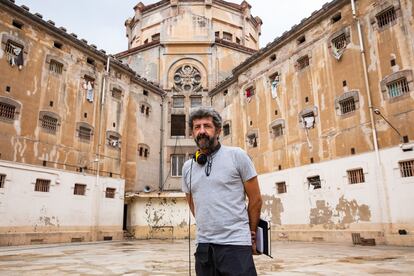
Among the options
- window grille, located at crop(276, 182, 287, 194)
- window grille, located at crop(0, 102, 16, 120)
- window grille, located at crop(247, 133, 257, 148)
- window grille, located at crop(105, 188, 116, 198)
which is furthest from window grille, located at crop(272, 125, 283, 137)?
window grille, located at crop(0, 102, 16, 120)

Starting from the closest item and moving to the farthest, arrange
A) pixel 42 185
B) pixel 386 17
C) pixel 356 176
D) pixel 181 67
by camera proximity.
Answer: pixel 386 17 < pixel 356 176 < pixel 42 185 < pixel 181 67

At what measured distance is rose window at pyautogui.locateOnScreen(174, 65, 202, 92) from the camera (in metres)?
30.4

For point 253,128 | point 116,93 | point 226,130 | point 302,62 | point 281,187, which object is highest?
point 302,62

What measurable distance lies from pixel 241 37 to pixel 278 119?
1928cm

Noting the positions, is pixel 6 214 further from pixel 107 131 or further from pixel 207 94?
pixel 207 94

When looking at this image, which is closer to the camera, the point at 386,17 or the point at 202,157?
the point at 202,157

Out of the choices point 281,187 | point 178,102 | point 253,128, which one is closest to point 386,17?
point 253,128

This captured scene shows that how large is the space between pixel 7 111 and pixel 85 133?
5216 millimetres

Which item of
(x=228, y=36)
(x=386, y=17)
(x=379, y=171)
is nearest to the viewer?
(x=379, y=171)

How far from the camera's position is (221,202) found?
9.14 ft

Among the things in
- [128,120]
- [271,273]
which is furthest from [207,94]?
[271,273]

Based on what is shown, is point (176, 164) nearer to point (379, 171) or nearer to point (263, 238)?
point (379, 171)

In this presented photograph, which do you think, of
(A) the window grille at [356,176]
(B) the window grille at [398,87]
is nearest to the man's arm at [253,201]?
(B) the window grille at [398,87]

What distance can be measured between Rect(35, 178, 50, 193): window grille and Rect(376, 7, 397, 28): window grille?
20685 mm
